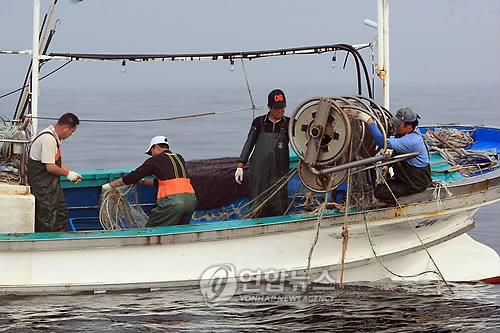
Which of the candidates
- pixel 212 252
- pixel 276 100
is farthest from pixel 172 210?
pixel 276 100

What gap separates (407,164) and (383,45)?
4.62ft

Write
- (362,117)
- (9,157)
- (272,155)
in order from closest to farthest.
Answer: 1. (362,117)
2. (9,157)
3. (272,155)

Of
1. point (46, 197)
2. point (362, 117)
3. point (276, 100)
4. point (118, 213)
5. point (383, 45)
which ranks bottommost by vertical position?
point (118, 213)

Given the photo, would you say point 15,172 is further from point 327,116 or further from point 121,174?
point 327,116

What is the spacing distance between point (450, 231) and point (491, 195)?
1.83ft

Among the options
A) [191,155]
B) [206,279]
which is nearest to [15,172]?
[206,279]

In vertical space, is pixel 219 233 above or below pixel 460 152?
below

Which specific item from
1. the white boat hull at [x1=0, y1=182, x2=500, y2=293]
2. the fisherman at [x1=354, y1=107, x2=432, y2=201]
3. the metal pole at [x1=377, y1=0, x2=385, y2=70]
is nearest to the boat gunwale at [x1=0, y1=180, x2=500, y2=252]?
the white boat hull at [x1=0, y1=182, x2=500, y2=293]

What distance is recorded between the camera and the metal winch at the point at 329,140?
26.3ft

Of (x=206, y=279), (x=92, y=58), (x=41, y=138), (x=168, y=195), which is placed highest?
(x=92, y=58)

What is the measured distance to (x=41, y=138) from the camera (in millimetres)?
8555

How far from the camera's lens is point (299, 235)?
839cm

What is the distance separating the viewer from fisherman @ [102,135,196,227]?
28.7 feet

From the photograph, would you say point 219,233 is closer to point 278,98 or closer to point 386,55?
point 278,98
